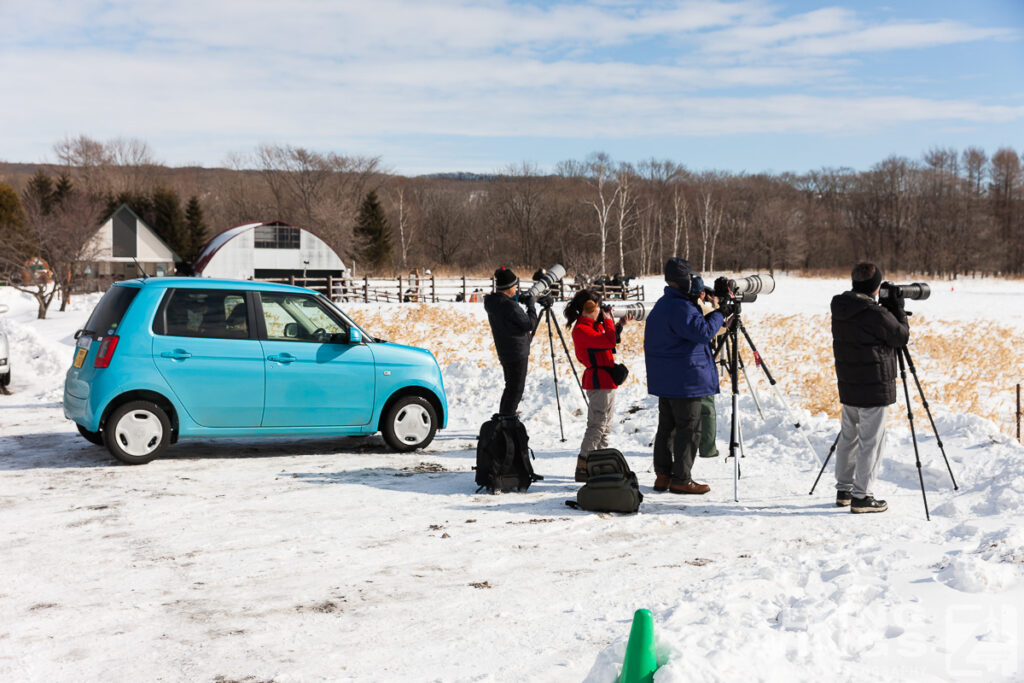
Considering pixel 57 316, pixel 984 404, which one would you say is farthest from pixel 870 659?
pixel 57 316

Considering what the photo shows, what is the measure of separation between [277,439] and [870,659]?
7.96 m

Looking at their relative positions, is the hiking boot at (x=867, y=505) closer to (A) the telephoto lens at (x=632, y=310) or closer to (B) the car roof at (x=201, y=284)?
(A) the telephoto lens at (x=632, y=310)

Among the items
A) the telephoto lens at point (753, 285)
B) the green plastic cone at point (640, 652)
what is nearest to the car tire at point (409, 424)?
the telephoto lens at point (753, 285)

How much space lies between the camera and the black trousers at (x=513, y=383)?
8.27 meters

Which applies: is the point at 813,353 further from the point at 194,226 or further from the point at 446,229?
the point at 446,229

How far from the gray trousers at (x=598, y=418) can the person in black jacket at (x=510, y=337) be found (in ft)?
2.28

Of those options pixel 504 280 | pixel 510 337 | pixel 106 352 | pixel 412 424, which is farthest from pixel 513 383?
pixel 106 352

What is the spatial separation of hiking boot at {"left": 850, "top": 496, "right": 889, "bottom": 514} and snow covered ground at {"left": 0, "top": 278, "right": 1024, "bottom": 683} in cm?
11

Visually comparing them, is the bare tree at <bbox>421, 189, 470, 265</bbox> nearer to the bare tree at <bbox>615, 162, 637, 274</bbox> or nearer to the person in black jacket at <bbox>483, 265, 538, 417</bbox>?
the bare tree at <bbox>615, 162, 637, 274</bbox>

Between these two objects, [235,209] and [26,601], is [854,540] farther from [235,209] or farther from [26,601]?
[235,209]

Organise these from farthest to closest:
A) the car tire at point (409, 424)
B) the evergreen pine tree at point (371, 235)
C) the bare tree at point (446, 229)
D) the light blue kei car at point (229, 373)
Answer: the bare tree at point (446, 229), the evergreen pine tree at point (371, 235), the car tire at point (409, 424), the light blue kei car at point (229, 373)

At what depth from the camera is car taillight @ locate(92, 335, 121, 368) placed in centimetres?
838

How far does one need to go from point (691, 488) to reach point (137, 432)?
535cm

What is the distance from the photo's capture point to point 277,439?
10.6 meters
